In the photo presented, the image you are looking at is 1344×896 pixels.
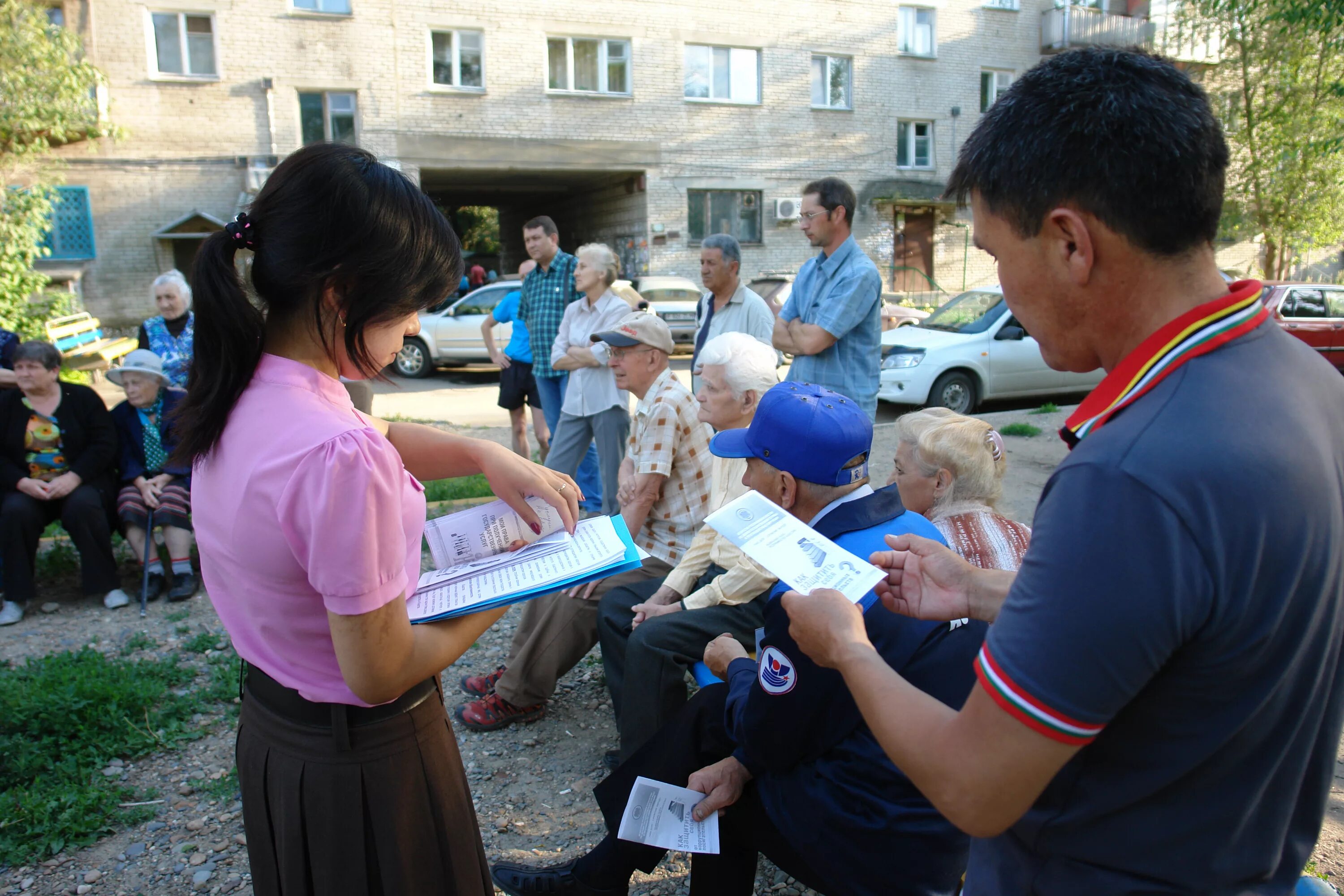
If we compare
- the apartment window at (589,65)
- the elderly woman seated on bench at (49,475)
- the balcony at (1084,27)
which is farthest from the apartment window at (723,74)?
the elderly woman seated on bench at (49,475)

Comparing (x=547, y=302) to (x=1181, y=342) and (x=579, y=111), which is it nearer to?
(x=1181, y=342)

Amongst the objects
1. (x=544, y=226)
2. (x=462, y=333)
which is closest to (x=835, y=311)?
(x=544, y=226)

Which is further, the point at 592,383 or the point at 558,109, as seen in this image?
the point at 558,109

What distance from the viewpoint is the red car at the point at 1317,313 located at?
1299cm

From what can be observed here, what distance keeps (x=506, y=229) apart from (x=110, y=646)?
91.3 feet

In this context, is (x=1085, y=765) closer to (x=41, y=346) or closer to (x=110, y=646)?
(x=110, y=646)

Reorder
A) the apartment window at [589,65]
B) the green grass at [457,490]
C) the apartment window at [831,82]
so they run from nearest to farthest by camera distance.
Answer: the green grass at [457,490] < the apartment window at [589,65] < the apartment window at [831,82]

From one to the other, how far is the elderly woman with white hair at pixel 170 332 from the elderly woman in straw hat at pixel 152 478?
0.17 metres

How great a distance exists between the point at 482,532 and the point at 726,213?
22.4 meters

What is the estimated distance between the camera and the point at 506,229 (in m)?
31.0

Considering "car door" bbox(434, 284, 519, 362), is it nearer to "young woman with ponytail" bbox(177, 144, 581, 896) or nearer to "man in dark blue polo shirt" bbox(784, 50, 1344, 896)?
"young woman with ponytail" bbox(177, 144, 581, 896)

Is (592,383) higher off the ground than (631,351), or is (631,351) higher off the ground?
(631,351)

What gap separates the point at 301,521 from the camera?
4.28ft

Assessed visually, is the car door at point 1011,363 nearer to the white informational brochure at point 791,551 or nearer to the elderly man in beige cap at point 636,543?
the elderly man in beige cap at point 636,543
